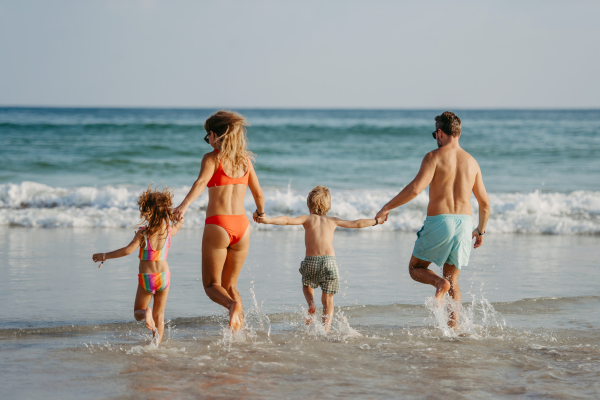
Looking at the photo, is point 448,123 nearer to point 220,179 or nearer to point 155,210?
point 220,179

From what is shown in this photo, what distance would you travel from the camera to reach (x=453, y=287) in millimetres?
4586

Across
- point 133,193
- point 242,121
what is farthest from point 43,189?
point 242,121

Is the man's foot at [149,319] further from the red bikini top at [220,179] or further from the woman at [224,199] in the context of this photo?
the red bikini top at [220,179]

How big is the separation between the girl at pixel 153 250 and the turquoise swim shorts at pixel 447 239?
188cm

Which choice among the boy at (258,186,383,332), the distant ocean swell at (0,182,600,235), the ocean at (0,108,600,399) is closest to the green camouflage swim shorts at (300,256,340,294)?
the boy at (258,186,383,332)

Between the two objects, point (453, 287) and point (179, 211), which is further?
point (453, 287)

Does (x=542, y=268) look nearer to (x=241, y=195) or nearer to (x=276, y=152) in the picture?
(x=241, y=195)

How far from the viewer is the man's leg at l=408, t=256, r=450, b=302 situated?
14.3 ft

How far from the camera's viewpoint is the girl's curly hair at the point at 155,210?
157 inches

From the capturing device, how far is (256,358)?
13.0 feet

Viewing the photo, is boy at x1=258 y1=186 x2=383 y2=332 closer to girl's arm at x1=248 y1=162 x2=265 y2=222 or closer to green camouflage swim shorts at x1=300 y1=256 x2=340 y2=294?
green camouflage swim shorts at x1=300 y1=256 x2=340 y2=294

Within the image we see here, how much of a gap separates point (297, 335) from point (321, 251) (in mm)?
680

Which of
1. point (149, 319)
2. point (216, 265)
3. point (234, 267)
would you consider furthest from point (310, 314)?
point (149, 319)

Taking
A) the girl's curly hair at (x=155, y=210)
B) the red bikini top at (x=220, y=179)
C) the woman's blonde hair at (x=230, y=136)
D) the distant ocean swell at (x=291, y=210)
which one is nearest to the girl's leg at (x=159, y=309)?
the girl's curly hair at (x=155, y=210)
